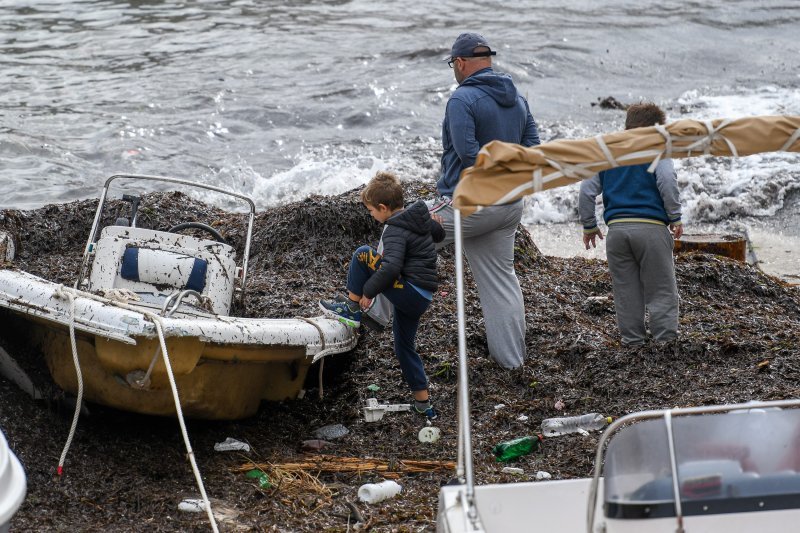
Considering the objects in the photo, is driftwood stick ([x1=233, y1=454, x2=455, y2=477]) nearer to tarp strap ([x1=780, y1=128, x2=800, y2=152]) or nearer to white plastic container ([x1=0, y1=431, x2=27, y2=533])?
white plastic container ([x1=0, y1=431, x2=27, y2=533])

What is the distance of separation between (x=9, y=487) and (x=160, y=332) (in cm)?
148

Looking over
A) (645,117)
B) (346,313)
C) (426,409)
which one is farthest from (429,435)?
(645,117)

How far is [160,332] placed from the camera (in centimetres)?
501

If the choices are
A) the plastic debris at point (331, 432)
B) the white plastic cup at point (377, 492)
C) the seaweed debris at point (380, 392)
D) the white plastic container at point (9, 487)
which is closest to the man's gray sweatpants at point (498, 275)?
the seaweed debris at point (380, 392)

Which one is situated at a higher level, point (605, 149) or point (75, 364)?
point (605, 149)

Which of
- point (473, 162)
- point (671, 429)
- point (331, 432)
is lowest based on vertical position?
point (331, 432)

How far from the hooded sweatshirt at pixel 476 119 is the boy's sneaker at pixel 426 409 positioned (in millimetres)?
1275

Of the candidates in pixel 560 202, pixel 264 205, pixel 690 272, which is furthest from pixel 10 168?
pixel 690 272

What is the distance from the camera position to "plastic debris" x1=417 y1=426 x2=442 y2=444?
581 cm

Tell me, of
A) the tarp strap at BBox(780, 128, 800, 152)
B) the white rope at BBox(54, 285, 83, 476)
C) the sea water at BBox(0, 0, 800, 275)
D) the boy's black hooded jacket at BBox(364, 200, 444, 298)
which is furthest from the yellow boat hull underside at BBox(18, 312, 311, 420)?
the sea water at BBox(0, 0, 800, 275)

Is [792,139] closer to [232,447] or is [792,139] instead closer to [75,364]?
[232,447]

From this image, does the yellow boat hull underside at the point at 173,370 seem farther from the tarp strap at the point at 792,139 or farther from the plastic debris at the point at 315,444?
the tarp strap at the point at 792,139

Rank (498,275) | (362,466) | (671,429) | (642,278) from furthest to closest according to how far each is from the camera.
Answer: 1. (642,278)
2. (498,275)
3. (362,466)
4. (671,429)

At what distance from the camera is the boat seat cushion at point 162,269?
20.8 feet
